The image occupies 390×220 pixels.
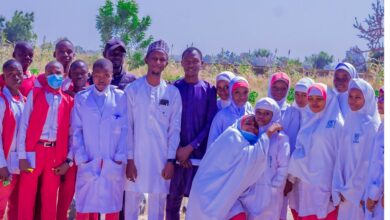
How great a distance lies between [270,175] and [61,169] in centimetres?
223

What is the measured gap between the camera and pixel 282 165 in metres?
5.69

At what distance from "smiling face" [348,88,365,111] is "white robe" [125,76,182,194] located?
1.86m

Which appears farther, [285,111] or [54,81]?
[285,111]

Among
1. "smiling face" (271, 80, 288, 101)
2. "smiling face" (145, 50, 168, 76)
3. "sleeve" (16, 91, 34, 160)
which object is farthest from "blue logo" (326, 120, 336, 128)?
"sleeve" (16, 91, 34, 160)

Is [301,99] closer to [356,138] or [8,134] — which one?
[356,138]

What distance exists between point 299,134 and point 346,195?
832 mm

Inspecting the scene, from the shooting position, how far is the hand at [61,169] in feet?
18.8

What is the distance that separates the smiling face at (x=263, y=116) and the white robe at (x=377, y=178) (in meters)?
1.19

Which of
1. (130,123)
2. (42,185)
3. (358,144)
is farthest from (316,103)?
(42,185)

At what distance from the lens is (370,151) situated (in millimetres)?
5121

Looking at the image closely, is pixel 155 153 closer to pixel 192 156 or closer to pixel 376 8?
pixel 192 156

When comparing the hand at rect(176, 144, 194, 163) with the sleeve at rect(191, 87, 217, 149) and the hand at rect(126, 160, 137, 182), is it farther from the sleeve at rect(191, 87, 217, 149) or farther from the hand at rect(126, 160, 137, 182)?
the hand at rect(126, 160, 137, 182)

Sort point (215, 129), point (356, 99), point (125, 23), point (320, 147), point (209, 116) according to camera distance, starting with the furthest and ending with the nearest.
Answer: point (125, 23) < point (209, 116) < point (215, 129) < point (320, 147) < point (356, 99)
